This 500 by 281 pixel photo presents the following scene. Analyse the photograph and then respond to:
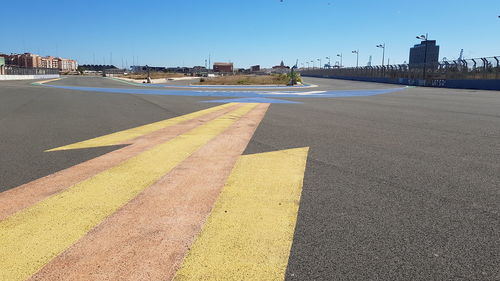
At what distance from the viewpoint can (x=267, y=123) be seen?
883cm

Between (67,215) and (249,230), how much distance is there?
1.65 metres

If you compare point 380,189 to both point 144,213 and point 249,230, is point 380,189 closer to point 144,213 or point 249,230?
point 249,230

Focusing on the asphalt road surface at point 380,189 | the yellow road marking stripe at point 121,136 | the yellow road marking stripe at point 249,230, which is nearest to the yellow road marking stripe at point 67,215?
the asphalt road surface at point 380,189

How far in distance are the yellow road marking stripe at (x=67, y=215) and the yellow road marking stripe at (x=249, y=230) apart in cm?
98

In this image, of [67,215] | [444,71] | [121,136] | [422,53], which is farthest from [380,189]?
[422,53]

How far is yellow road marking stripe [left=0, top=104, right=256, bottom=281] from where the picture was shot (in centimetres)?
242

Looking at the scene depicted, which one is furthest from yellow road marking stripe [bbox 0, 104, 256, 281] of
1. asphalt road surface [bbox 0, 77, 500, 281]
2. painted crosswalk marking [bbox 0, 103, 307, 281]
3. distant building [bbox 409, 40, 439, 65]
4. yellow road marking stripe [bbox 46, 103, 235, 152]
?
distant building [bbox 409, 40, 439, 65]

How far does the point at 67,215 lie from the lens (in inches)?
122

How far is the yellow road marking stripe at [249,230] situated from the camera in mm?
2281

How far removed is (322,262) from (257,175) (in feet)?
6.79

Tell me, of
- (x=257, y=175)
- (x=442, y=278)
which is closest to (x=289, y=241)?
(x=442, y=278)

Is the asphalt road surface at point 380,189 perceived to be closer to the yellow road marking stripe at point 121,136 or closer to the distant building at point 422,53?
the yellow road marking stripe at point 121,136

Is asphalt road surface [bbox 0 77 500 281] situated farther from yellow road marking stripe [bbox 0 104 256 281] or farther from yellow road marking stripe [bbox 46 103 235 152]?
yellow road marking stripe [bbox 0 104 256 281]

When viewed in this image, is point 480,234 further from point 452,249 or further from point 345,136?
point 345,136
